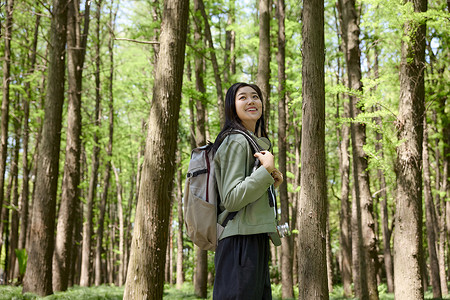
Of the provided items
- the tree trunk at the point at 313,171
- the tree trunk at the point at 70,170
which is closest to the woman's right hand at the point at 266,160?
the tree trunk at the point at 313,171

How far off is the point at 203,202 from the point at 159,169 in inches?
110

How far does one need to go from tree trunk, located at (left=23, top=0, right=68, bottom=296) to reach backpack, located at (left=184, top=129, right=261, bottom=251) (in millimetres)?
7407

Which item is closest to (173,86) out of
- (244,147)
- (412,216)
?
(244,147)

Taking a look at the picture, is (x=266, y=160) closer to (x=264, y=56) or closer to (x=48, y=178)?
(x=264, y=56)

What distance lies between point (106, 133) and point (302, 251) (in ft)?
61.7

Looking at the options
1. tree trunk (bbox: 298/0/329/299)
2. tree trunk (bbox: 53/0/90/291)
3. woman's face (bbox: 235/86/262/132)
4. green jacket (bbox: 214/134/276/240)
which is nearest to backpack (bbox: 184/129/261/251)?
green jacket (bbox: 214/134/276/240)

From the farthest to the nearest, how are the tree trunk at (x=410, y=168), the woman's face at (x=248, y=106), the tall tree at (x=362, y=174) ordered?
the tall tree at (x=362, y=174)
the tree trunk at (x=410, y=168)
the woman's face at (x=248, y=106)

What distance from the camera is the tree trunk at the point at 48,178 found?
8547 mm

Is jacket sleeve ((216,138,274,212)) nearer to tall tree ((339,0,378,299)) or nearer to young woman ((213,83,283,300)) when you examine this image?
young woman ((213,83,283,300))

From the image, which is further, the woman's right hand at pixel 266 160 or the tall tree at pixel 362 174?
the tall tree at pixel 362 174

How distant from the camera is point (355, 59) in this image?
9.73 m

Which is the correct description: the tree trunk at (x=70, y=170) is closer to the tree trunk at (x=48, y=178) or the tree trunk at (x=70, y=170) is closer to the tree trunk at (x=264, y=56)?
the tree trunk at (x=48, y=178)

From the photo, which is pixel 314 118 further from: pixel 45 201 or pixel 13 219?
pixel 13 219

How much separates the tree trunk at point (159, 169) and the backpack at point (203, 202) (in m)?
2.61
